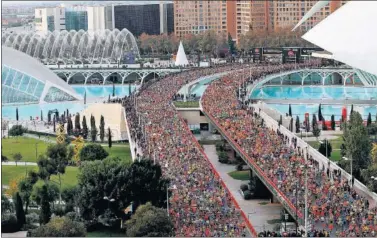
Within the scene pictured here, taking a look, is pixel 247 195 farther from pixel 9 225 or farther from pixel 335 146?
pixel 335 146

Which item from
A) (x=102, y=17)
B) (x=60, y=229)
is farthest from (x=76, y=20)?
(x=60, y=229)

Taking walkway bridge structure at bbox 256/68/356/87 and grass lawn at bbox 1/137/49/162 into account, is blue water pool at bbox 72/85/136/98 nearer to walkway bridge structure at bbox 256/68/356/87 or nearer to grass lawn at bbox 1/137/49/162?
walkway bridge structure at bbox 256/68/356/87

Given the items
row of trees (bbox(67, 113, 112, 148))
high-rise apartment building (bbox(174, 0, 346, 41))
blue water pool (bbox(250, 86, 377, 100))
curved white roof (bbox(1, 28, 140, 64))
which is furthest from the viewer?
high-rise apartment building (bbox(174, 0, 346, 41))

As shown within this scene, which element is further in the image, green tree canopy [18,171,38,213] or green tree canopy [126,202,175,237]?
green tree canopy [18,171,38,213]

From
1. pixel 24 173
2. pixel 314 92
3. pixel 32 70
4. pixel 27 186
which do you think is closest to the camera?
pixel 27 186

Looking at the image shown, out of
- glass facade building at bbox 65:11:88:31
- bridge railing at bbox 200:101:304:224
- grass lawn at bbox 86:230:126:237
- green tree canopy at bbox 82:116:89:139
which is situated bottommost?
grass lawn at bbox 86:230:126:237

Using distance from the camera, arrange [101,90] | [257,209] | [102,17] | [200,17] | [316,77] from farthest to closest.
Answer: [102,17], [200,17], [316,77], [101,90], [257,209]

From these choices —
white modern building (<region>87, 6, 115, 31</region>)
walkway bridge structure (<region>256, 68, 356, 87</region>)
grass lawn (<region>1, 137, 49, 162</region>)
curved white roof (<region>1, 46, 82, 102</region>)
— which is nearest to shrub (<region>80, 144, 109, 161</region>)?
grass lawn (<region>1, 137, 49, 162</region>)

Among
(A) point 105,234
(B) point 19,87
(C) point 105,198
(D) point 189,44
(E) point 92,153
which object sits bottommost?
(A) point 105,234

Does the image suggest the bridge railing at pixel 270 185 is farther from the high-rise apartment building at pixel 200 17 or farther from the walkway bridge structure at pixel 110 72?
the high-rise apartment building at pixel 200 17
